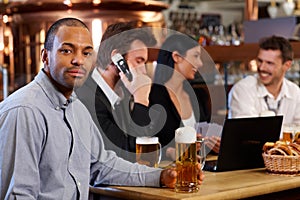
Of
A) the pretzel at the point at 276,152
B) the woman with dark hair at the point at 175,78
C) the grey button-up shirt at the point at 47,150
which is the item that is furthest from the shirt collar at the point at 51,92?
the woman with dark hair at the point at 175,78

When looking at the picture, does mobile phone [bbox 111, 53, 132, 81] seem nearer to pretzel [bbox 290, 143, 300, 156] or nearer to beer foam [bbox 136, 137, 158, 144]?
beer foam [bbox 136, 137, 158, 144]

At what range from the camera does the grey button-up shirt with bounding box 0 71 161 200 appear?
1909 mm

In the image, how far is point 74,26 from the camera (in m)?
2.08

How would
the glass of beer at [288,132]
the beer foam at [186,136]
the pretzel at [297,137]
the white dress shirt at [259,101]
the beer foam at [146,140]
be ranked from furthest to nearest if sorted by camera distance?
1. the white dress shirt at [259,101]
2. the glass of beer at [288,132]
3. the pretzel at [297,137]
4. the beer foam at [146,140]
5. the beer foam at [186,136]

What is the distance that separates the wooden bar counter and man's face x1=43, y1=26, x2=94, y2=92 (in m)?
0.44

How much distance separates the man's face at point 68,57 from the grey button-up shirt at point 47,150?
44mm

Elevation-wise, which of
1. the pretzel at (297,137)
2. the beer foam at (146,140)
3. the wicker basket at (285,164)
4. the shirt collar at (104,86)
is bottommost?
the wicker basket at (285,164)

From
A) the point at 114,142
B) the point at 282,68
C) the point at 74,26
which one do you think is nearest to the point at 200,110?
the point at 282,68

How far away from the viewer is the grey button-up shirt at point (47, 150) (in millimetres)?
1909

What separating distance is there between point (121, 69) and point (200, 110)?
1.01 m

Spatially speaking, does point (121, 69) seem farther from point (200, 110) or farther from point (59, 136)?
point (200, 110)

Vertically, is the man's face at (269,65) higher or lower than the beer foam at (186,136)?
higher

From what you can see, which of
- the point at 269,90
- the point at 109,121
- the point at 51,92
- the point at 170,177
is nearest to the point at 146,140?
the point at 109,121

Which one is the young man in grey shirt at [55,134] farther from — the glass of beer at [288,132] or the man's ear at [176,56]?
the man's ear at [176,56]
